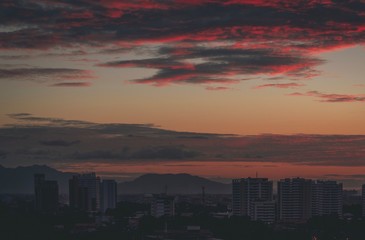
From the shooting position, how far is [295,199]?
49.6 m

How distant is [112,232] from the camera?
125 ft

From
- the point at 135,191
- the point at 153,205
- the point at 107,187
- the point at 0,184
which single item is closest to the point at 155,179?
the point at 135,191

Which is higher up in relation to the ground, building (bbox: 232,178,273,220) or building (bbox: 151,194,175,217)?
building (bbox: 232,178,273,220)

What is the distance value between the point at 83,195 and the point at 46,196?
4418 millimetres

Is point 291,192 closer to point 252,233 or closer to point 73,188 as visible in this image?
point 252,233

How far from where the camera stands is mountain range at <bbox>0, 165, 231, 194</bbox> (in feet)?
392

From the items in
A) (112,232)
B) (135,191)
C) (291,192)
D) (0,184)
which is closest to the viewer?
(112,232)

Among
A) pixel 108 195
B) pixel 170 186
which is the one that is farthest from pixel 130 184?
pixel 108 195

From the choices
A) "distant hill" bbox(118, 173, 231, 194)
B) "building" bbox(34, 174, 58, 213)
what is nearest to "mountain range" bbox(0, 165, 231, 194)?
"distant hill" bbox(118, 173, 231, 194)

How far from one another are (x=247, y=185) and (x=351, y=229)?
13290 mm

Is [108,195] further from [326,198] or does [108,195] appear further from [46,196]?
[326,198]

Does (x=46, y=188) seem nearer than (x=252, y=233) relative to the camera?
No

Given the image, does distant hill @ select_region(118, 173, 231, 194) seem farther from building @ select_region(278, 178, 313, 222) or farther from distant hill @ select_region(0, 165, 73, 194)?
building @ select_region(278, 178, 313, 222)

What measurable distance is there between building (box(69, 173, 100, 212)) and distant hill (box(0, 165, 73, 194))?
166 ft
